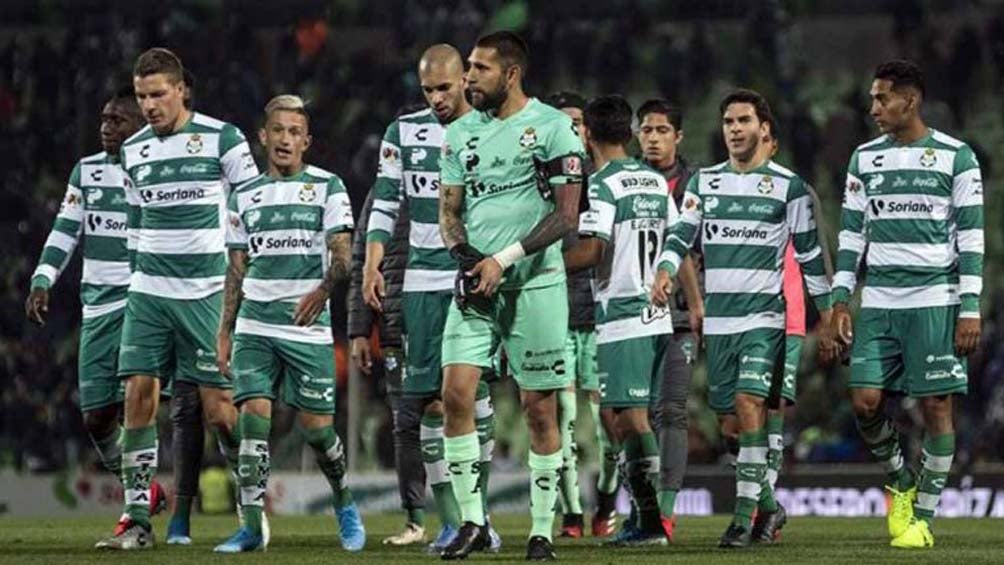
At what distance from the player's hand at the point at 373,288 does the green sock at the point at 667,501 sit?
7.64 feet

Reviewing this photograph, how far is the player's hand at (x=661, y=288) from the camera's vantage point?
1205 cm

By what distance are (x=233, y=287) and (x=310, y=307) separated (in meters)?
0.59

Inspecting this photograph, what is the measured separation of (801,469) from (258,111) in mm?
11385

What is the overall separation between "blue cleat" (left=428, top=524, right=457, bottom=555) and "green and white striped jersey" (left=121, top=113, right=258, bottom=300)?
1951 mm

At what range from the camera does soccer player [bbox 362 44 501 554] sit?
11.8m

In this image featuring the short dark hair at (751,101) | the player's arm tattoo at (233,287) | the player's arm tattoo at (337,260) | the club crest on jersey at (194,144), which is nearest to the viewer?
the player's arm tattoo at (337,260)

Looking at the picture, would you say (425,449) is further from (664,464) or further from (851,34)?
(851,34)

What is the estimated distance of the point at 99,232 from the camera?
13.5m

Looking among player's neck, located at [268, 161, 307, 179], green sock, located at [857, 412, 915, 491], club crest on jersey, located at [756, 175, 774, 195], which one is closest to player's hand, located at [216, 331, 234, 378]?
player's neck, located at [268, 161, 307, 179]

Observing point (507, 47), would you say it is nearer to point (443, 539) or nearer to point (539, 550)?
point (539, 550)

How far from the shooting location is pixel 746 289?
40.1 ft

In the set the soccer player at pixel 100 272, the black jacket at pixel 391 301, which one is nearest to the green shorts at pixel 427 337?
the black jacket at pixel 391 301

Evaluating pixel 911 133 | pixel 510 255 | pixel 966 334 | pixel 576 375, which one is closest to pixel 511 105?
pixel 510 255

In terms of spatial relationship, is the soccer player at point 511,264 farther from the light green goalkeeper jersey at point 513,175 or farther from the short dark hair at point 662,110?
the short dark hair at point 662,110
